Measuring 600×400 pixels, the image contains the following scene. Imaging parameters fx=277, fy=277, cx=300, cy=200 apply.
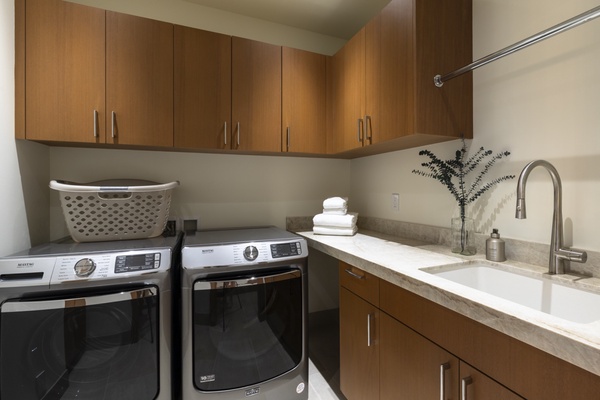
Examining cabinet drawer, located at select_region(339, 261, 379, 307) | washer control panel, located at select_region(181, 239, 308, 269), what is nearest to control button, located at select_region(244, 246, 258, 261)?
washer control panel, located at select_region(181, 239, 308, 269)

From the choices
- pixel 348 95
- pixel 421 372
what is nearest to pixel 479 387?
pixel 421 372

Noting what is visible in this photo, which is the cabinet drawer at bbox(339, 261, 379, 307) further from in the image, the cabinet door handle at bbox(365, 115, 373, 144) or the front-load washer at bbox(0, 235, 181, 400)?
the front-load washer at bbox(0, 235, 181, 400)

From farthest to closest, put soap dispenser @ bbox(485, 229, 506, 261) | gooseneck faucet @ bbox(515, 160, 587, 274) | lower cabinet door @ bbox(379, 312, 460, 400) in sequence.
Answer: soap dispenser @ bbox(485, 229, 506, 261) → gooseneck faucet @ bbox(515, 160, 587, 274) → lower cabinet door @ bbox(379, 312, 460, 400)

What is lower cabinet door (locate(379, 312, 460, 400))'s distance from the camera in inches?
34.5

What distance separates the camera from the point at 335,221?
1901mm

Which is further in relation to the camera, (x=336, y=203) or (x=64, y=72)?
(x=336, y=203)

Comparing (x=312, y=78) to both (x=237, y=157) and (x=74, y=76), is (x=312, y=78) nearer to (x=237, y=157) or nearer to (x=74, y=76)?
(x=237, y=157)

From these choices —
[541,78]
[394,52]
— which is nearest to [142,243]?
[394,52]

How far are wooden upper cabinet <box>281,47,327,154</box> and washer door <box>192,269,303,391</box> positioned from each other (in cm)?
95

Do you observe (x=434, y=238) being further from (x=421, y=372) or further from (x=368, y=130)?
(x=421, y=372)

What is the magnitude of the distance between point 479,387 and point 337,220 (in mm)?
1206

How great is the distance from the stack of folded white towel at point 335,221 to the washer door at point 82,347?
1.10 meters

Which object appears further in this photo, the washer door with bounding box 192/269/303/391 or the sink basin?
the washer door with bounding box 192/269/303/391

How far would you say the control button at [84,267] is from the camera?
1120 mm
